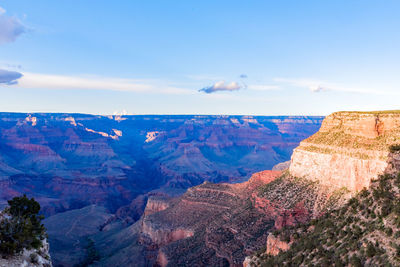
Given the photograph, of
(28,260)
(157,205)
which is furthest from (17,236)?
(157,205)

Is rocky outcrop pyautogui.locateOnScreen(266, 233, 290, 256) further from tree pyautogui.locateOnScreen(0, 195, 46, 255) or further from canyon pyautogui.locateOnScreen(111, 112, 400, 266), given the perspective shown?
tree pyautogui.locateOnScreen(0, 195, 46, 255)

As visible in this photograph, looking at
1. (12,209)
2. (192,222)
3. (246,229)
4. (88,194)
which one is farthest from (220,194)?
(88,194)

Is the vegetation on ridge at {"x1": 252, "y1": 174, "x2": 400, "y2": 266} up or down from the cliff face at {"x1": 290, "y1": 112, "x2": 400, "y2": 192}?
down

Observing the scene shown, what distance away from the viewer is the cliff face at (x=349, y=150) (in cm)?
4116

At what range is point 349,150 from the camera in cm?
4534

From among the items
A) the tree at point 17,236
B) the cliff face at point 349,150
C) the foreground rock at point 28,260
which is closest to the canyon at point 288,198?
the cliff face at point 349,150

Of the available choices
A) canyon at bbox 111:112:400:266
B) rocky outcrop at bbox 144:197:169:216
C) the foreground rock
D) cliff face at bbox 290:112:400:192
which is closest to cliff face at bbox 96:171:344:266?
canyon at bbox 111:112:400:266

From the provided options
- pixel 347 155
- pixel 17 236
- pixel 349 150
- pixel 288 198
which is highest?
pixel 349 150

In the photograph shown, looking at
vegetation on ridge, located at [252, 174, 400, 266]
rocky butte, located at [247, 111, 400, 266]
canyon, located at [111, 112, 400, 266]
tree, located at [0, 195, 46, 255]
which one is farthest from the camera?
canyon, located at [111, 112, 400, 266]

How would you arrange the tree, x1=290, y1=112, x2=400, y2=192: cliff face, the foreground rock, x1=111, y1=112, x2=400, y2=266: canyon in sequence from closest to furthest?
the foreground rock, the tree, x1=290, y1=112, x2=400, y2=192: cliff face, x1=111, y1=112, x2=400, y2=266: canyon

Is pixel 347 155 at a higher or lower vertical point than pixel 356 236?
higher

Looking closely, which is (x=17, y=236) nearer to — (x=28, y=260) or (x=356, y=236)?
(x=28, y=260)

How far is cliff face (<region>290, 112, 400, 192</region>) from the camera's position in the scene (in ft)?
135

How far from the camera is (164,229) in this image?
68.7 meters
